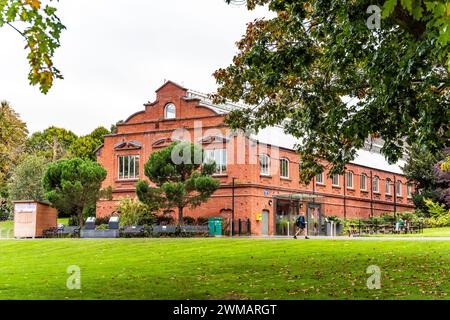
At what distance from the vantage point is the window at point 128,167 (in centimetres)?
4962

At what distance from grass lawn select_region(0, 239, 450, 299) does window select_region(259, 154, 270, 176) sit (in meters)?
20.2

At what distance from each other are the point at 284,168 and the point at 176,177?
12.1 meters

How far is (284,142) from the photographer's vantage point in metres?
48.4

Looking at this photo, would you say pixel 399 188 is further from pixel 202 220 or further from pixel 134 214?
pixel 134 214

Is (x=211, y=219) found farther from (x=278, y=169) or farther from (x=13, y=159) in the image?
(x=13, y=159)

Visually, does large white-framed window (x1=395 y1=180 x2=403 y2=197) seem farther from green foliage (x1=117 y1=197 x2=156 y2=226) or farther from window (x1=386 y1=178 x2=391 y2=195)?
green foliage (x1=117 y1=197 x2=156 y2=226)

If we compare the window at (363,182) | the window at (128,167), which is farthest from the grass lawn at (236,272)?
the window at (363,182)

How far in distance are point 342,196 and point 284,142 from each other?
943 cm

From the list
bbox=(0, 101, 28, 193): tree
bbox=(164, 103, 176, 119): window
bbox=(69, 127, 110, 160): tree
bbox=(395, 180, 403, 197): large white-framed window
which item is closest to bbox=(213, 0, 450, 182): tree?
bbox=(164, 103, 176, 119): window

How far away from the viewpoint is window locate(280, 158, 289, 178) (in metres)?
47.5

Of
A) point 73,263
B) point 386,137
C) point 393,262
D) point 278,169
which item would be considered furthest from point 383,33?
point 278,169

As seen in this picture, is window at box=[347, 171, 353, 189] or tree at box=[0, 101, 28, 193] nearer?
window at box=[347, 171, 353, 189]

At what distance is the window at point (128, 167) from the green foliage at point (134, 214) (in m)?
7.15

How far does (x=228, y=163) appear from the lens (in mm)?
44875
